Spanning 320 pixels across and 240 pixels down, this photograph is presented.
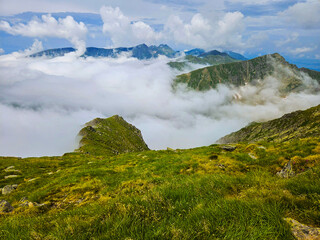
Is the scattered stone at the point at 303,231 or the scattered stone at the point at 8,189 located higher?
the scattered stone at the point at 303,231

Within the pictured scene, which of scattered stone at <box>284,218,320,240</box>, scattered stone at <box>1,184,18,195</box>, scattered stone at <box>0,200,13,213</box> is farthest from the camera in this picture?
scattered stone at <box>1,184,18,195</box>


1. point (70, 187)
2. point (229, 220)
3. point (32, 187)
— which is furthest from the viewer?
point (32, 187)

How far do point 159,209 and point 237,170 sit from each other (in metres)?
11.3

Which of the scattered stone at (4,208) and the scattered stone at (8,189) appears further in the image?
the scattered stone at (8,189)

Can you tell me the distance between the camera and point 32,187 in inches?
744

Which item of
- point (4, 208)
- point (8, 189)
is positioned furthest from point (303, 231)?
point (8, 189)

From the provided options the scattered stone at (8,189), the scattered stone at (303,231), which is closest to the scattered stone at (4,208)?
the scattered stone at (8,189)

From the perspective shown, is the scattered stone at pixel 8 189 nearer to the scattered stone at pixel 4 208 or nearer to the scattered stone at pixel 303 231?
the scattered stone at pixel 4 208

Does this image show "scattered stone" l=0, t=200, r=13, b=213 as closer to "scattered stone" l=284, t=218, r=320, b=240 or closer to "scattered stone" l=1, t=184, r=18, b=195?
"scattered stone" l=1, t=184, r=18, b=195

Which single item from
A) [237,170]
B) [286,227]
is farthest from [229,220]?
[237,170]

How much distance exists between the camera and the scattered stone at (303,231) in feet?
10.3

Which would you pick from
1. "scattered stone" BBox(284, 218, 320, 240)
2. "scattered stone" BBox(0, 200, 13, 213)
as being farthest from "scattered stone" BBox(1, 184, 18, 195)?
"scattered stone" BBox(284, 218, 320, 240)

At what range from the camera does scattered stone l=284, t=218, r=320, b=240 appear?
10.3 ft

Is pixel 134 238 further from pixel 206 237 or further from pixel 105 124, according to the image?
pixel 105 124
